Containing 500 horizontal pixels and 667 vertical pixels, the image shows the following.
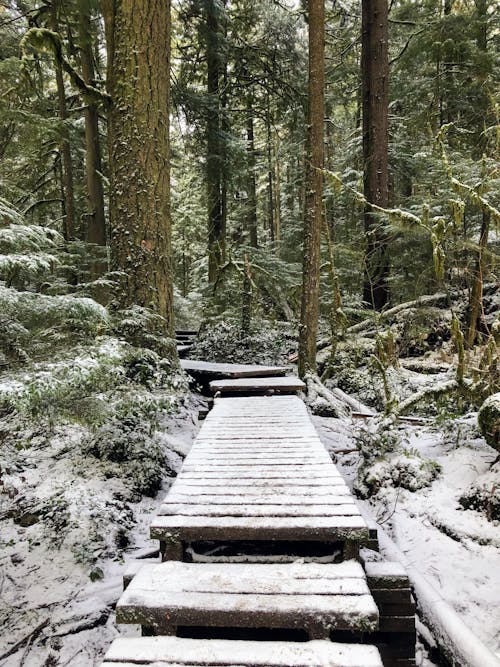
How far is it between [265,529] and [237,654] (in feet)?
2.64

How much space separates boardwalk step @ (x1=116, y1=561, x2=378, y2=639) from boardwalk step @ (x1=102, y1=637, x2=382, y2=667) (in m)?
0.09

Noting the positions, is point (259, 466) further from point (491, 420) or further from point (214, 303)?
point (214, 303)

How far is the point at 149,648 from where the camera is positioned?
2125 mm

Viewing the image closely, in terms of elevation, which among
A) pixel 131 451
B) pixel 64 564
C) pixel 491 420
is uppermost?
pixel 491 420

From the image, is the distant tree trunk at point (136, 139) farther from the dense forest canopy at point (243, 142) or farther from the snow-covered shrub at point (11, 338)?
the snow-covered shrub at point (11, 338)

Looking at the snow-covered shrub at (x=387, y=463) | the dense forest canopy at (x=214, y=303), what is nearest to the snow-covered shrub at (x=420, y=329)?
the dense forest canopy at (x=214, y=303)


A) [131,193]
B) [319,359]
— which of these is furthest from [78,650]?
[319,359]

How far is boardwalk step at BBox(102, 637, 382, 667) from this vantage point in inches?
78.2

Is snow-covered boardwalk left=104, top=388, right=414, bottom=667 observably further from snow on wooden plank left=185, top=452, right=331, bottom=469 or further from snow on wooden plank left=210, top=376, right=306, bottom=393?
snow on wooden plank left=210, top=376, right=306, bottom=393

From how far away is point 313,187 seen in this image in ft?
26.8

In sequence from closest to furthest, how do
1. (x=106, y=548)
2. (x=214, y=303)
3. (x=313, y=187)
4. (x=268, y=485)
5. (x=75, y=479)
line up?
(x=268, y=485) → (x=106, y=548) → (x=75, y=479) → (x=313, y=187) → (x=214, y=303)

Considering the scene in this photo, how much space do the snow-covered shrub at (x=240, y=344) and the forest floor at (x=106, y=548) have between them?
507cm

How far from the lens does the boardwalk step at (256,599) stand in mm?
2174

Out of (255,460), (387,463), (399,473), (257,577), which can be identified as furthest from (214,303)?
(257,577)
